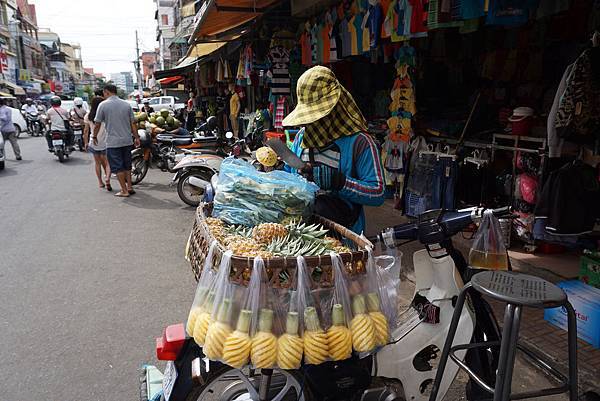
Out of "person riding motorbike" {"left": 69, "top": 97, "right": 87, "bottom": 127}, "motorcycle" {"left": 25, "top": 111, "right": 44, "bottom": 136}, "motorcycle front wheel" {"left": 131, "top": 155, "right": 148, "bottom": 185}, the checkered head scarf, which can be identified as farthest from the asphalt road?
"motorcycle" {"left": 25, "top": 111, "right": 44, "bottom": 136}

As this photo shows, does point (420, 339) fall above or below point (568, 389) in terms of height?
below

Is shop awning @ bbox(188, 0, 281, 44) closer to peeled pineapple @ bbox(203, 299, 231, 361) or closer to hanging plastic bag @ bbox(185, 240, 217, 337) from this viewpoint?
hanging plastic bag @ bbox(185, 240, 217, 337)

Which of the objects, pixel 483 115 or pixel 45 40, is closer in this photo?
pixel 483 115

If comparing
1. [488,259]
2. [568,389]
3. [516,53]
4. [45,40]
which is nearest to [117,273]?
[488,259]

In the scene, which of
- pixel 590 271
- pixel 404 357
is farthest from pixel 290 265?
pixel 590 271

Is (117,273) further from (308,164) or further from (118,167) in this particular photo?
(118,167)

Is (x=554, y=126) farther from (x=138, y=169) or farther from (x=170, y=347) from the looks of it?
(x=138, y=169)

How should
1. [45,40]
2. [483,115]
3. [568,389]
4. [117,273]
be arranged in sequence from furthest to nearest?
[45,40]
[483,115]
[117,273]
[568,389]

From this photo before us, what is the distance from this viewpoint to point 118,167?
24.7ft

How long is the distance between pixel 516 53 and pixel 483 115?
848mm

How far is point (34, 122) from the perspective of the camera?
68.2 ft

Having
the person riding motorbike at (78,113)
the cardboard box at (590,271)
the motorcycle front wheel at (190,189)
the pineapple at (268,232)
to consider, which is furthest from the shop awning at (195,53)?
the pineapple at (268,232)

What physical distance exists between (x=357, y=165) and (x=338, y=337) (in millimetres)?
1164

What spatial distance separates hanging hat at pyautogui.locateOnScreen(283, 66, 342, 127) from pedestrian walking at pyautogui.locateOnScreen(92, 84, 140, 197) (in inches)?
225
